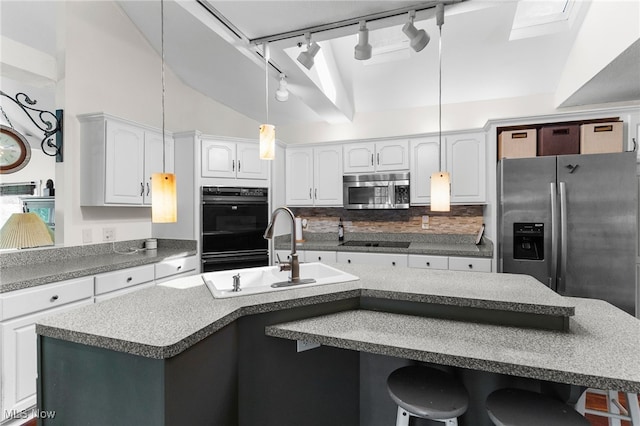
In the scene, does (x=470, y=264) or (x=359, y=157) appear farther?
(x=359, y=157)

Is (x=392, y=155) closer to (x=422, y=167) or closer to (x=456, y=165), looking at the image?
(x=422, y=167)

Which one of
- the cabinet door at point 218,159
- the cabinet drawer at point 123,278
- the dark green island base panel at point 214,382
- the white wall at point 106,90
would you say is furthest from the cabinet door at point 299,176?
the dark green island base panel at point 214,382

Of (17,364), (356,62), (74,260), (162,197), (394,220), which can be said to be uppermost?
(356,62)

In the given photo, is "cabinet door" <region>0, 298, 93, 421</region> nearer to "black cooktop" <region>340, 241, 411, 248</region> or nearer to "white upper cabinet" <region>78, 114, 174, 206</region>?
"white upper cabinet" <region>78, 114, 174, 206</region>

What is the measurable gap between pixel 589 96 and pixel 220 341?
3886mm

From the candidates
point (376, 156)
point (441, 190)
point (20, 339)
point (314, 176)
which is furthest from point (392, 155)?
point (20, 339)

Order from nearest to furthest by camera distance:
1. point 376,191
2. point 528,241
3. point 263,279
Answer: point 263,279, point 528,241, point 376,191

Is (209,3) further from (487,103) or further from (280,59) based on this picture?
(487,103)

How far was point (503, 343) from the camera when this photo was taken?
1240mm

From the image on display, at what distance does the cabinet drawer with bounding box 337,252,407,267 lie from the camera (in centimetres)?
348

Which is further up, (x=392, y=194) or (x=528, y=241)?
(x=392, y=194)

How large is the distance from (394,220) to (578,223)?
1.85 m

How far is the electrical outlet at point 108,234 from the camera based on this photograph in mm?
3201

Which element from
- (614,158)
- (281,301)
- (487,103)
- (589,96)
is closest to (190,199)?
(281,301)
